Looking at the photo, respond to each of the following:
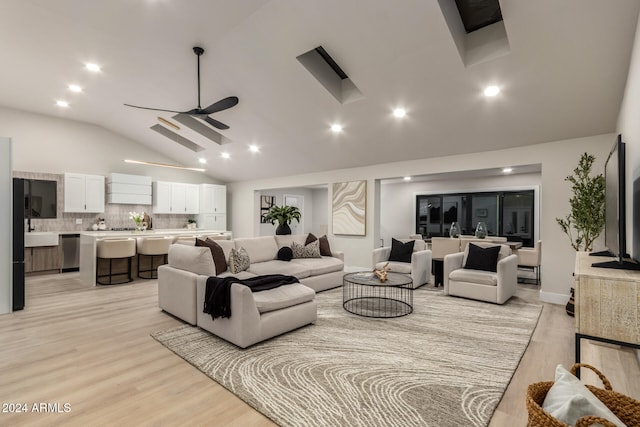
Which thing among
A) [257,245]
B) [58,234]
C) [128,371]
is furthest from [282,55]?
[58,234]

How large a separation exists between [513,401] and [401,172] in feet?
14.9

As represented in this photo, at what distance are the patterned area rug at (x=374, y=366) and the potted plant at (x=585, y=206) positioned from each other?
4.35 feet

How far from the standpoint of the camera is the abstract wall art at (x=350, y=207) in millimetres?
6629

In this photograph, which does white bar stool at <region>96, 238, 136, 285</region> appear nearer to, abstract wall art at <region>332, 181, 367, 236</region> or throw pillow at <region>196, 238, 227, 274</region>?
throw pillow at <region>196, 238, 227, 274</region>

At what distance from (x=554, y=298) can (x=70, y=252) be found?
30.0ft

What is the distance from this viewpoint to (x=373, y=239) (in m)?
6.54

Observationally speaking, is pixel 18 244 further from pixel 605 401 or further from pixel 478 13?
pixel 478 13

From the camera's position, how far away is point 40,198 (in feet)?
21.5

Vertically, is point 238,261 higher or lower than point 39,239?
lower

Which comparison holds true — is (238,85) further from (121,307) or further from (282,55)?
(121,307)

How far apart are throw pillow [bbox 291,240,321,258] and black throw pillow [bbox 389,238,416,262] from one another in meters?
1.38

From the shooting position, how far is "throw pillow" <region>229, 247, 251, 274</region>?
14.0 ft

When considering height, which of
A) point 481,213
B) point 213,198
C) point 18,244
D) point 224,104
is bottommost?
point 18,244

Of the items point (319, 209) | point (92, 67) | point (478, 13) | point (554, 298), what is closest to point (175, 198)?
point (92, 67)
